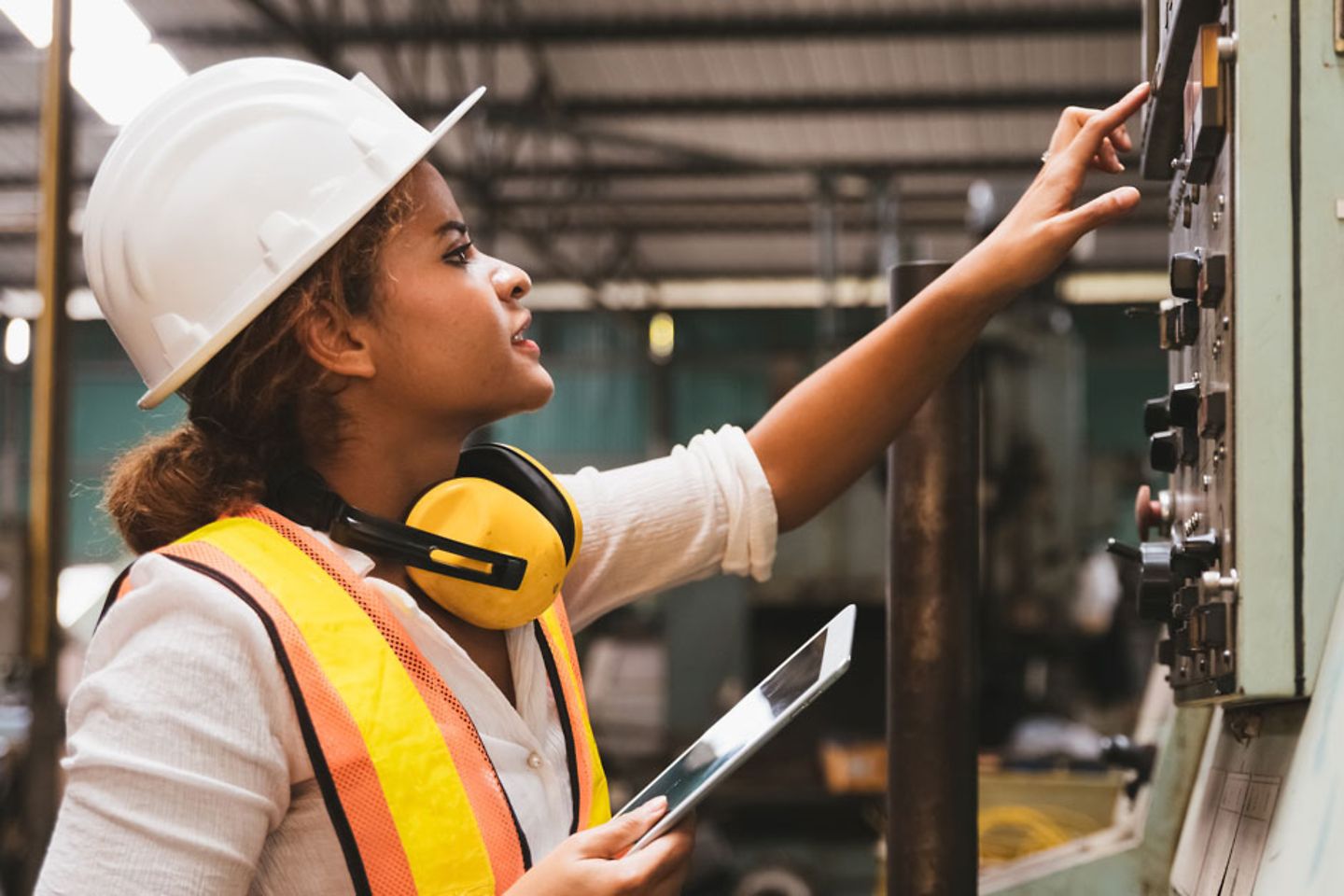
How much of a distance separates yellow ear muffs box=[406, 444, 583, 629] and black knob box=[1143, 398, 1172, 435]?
21.0 inches

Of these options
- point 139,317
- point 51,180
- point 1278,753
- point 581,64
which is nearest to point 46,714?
point 51,180

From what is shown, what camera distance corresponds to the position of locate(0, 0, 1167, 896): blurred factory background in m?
6.46

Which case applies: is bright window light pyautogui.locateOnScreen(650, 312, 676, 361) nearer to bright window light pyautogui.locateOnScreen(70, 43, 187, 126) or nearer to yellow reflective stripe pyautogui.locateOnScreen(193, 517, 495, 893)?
bright window light pyautogui.locateOnScreen(70, 43, 187, 126)

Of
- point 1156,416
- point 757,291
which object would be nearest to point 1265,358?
point 1156,416

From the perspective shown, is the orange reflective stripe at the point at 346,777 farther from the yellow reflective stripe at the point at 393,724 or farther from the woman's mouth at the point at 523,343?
the woman's mouth at the point at 523,343

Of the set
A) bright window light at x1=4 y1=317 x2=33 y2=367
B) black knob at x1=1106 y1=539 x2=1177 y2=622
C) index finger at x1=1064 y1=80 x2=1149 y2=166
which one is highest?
index finger at x1=1064 y1=80 x2=1149 y2=166

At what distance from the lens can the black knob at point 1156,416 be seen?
1222mm

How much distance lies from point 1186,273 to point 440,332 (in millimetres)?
565

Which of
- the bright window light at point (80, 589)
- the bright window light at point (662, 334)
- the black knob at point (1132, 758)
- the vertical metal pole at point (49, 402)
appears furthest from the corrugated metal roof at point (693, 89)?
the black knob at point (1132, 758)

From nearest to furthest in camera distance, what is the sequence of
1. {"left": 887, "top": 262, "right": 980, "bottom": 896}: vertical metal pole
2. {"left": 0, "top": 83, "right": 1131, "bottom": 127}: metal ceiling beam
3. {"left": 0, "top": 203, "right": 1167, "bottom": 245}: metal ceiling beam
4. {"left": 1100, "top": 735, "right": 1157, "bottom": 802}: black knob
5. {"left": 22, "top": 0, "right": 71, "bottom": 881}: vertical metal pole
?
{"left": 887, "top": 262, "right": 980, "bottom": 896}: vertical metal pole, {"left": 1100, "top": 735, "right": 1157, "bottom": 802}: black knob, {"left": 22, "top": 0, "right": 71, "bottom": 881}: vertical metal pole, {"left": 0, "top": 83, "right": 1131, "bottom": 127}: metal ceiling beam, {"left": 0, "top": 203, "right": 1167, "bottom": 245}: metal ceiling beam

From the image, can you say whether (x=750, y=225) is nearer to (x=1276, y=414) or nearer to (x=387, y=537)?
(x=387, y=537)

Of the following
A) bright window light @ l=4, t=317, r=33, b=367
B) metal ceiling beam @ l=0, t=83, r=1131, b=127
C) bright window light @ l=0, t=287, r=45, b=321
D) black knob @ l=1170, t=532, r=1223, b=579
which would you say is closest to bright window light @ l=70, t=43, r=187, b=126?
metal ceiling beam @ l=0, t=83, r=1131, b=127

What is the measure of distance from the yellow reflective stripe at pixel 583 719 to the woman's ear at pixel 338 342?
281 mm

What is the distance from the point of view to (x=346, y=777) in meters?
0.95
